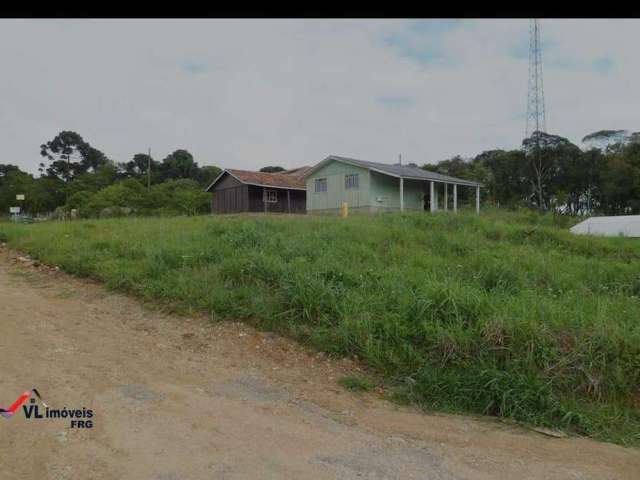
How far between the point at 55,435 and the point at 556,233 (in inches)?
386

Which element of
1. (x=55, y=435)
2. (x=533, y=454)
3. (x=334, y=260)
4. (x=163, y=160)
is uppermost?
(x=163, y=160)

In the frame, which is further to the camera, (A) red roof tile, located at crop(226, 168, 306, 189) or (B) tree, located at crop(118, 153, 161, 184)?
(B) tree, located at crop(118, 153, 161, 184)

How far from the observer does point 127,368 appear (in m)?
3.35

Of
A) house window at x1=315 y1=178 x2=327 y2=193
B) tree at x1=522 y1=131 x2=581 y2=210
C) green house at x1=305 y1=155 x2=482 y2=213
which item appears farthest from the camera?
tree at x1=522 y1=131 x2=581 y2=210

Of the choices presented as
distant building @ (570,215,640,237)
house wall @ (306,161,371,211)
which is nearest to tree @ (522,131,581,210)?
house wall @ (306,161,371,211)

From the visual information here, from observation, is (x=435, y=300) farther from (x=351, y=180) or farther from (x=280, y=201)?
(x=280, y=201)

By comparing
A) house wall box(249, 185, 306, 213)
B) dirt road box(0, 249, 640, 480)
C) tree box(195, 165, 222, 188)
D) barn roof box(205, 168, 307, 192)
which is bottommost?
dirt road box(0, 249, 640, 480)

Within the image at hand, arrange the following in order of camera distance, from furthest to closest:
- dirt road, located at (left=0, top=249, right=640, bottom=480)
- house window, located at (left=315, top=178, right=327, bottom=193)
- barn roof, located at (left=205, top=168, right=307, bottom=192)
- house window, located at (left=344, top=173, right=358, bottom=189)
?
1. barn roof, located at (left=205, top=168, right=307, bottom=192)
2. house window, located at (left=315, top=178, right=327, bottom=193)
3. house window, located at (left=344, top=173, right=358, bottom=189)
4. dirt road, located at (left=0, top=249, right=640, bottom=480)

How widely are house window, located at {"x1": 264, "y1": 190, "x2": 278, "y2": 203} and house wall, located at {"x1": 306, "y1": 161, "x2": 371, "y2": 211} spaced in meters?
3.14

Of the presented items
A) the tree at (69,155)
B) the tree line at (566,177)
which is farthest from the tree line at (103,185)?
the tree line at (566,177)

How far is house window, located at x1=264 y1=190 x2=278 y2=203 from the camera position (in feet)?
80.8

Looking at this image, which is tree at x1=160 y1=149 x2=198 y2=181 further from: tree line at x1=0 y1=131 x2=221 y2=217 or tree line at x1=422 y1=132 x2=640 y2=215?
tree line at x1=422 y1=132 x2=640 y2=215
